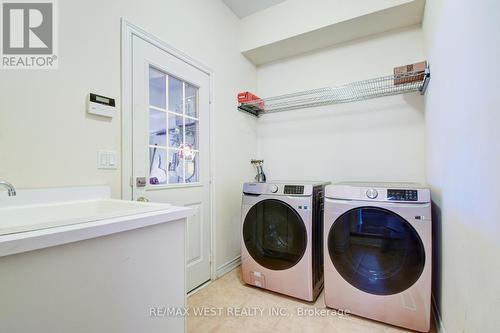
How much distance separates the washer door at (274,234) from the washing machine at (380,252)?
229mm

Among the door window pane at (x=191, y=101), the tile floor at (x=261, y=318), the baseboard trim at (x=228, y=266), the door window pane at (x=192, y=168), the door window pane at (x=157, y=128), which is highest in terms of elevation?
the door window pane at (x=191, y=101)

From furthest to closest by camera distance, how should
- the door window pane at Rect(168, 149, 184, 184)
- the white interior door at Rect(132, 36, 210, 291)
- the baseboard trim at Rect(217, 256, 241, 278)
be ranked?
1. the baseboard trim at Rect(217, 256, 241, 278)
2. the door window pane at Rect(168, 149, 184, 184)
3. the white interior door at Rect(132, 36, 210, 291)

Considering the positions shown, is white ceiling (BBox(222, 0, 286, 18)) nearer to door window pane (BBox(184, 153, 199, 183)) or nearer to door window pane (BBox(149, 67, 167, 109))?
door window pane (BBox(149, 67, 167, 109))

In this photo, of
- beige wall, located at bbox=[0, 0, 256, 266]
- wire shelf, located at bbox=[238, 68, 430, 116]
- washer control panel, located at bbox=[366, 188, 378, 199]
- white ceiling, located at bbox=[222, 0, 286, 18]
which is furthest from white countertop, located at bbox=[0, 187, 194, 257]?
white ceiling, located at bbox=[222, 0, 286, 18]

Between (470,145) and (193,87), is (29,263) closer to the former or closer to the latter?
(470,145)

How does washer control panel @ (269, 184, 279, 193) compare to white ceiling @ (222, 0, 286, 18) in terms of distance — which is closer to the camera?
washer control panel @ (269, 184, 279, 193)

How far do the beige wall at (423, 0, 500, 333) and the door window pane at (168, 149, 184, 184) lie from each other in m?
1.77

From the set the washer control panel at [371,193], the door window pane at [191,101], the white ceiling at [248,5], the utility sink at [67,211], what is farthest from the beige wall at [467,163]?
the door window pane at [191,101]

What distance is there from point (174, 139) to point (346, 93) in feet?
5.51

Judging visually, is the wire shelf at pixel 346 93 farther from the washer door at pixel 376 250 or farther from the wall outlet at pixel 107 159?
the wall outlet at pixel 107 159

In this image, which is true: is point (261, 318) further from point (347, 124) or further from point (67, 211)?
point (347, 124)

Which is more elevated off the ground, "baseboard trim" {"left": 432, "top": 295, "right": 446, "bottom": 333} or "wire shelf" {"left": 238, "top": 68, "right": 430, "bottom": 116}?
"wire shelf" {"left": 238, "top": 68, "right": 430, "bottom": 116}

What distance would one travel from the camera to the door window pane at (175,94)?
1.87 m

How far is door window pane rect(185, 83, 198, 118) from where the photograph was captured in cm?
204
